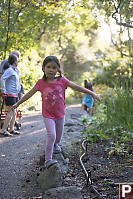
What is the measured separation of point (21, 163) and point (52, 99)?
3.41 feet

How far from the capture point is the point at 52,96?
121 inches

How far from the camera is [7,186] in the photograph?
106 inches

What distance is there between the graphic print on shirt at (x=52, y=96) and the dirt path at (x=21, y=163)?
89cm

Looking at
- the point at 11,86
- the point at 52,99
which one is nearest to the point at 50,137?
the point at 52,99

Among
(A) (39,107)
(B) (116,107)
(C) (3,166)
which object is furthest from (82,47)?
(C) (3,166)

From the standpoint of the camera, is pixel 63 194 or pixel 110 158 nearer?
pixel 63 194

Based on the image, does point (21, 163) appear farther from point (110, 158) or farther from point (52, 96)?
point (110, 158)

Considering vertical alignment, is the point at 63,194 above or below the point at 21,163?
above

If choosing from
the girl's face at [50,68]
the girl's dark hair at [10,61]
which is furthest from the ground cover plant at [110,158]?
the girl's dark hair at [10,61]

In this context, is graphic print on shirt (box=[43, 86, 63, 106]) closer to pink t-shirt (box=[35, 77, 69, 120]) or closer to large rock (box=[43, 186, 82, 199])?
pink t-shirt (box=[35, 77, 69, 120])

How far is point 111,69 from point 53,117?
39.6 ft

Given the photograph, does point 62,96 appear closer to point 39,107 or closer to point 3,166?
point 3,166

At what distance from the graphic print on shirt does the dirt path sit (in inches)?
35.1

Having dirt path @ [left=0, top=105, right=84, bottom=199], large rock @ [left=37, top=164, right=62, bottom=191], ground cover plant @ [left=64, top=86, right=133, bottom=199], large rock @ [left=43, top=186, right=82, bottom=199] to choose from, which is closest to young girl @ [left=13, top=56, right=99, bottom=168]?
large rock @ [left=37, top=164, right=62, bottom=191]
